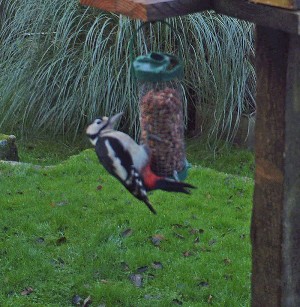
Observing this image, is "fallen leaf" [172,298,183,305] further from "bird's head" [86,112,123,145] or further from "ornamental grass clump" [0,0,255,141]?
"ornamental grass clump" [0,0,255,141]

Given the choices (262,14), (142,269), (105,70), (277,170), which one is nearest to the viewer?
(262,14)

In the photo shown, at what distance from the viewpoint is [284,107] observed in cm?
234

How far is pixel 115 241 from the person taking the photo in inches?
194

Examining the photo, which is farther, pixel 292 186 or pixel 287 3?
pixel 292 186

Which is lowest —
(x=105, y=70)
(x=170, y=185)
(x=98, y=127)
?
(x=105, y=70)

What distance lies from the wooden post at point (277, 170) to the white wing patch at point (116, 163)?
42 centimetres

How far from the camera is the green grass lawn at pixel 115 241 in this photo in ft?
14.4

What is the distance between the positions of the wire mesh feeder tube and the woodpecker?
0.64 ft

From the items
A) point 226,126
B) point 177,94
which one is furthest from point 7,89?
point 177,94

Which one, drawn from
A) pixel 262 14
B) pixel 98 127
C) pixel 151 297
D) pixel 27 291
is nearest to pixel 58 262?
pixel 27 291

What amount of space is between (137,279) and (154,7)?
2.53 m

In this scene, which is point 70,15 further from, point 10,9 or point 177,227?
point 177,227

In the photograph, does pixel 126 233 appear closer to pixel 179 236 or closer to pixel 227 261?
pixel 179 236

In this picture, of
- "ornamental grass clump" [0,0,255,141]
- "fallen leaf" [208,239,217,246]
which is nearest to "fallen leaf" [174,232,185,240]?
"fallen leaf" [208,239,217,246]
